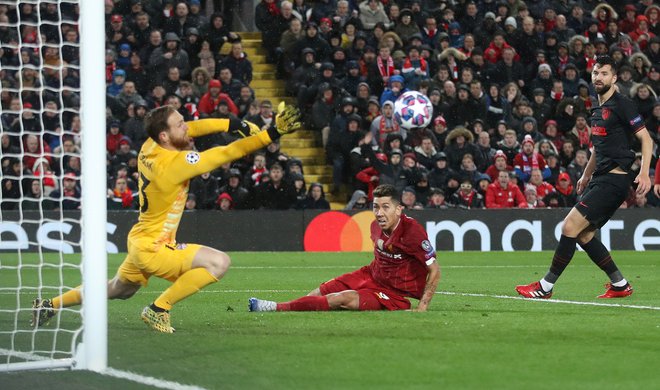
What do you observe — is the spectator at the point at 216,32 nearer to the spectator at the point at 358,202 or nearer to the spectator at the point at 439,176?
the spectator at the point at 358,202

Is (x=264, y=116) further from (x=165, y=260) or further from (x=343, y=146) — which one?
(x=165, y=260)

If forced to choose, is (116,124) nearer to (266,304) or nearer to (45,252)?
(45,252)

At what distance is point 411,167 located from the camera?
20.4 meters

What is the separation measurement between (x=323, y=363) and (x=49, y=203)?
1349cm

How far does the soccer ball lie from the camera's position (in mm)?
20531

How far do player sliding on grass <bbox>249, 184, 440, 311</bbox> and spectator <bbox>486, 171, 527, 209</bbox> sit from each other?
36.6ft

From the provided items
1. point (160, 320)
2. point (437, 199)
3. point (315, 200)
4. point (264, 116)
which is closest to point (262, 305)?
point (160, 320)

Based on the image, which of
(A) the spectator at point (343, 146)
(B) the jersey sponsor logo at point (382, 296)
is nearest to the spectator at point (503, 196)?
(A) the spectator at point (343, 146)

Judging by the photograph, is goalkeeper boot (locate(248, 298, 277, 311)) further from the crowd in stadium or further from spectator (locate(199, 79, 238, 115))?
spectator (locate(199, 79, 238, 115))

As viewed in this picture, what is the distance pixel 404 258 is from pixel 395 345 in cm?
221

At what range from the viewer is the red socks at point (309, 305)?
30.8ft

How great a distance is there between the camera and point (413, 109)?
20.5 m

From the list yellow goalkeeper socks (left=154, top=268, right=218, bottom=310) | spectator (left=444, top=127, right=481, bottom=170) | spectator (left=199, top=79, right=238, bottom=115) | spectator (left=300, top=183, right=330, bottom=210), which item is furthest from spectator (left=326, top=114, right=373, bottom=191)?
yellow goalkeeper socks (left=154, top=268, right=218, bottom=310)

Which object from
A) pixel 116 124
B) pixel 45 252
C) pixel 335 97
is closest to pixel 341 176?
pixel 335 97
